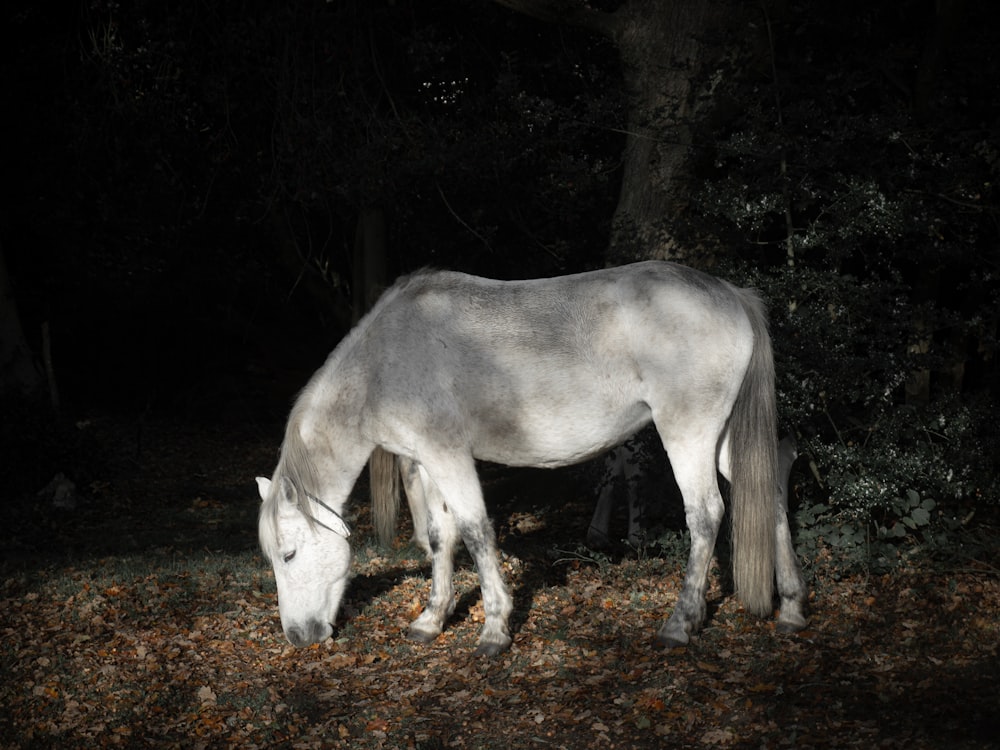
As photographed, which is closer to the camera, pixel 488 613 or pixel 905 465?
Answer: pixel 488 613

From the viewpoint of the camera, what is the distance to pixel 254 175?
13320mm

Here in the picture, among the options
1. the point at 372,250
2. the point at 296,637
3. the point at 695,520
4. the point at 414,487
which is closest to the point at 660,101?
the point at 414,487

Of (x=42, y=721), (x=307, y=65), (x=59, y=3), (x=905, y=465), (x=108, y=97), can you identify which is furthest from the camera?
(x=59, y=3)

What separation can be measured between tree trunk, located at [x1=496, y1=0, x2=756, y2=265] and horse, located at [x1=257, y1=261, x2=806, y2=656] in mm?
2250

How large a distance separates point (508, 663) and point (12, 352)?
10.4 meters

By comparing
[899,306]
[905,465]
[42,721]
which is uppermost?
[899,306]

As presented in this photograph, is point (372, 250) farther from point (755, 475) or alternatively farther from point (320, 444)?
point (755, 475)

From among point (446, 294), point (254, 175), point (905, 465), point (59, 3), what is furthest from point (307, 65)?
point (905, 465)

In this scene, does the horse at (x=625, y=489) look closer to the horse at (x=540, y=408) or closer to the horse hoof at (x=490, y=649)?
the horse at (x=540, y=408)

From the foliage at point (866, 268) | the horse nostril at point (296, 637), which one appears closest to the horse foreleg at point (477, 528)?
the horse nostril at point (296, 637)

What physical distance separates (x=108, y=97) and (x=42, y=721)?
915 centimetres

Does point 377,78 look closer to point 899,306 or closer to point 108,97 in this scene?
point 108,97

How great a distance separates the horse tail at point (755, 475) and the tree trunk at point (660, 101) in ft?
7.17

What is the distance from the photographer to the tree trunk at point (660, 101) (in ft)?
26.7
